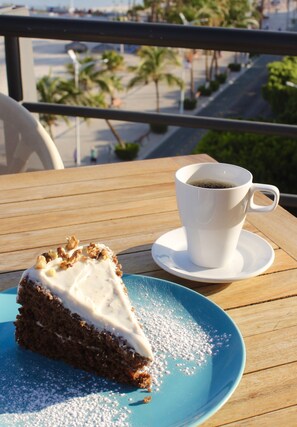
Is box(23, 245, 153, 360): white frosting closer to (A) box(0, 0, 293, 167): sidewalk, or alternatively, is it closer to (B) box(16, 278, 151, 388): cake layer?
(B) box(16, 278, 151, 388): cake layer

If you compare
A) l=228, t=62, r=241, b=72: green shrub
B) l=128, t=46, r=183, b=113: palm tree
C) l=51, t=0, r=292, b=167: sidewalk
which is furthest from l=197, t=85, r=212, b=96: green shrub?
l=228, t=62, r=241, b=72: green shrub

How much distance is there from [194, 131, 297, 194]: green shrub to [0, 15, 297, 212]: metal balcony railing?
11043 mm

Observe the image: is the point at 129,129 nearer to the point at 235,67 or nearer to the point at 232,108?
the point at 232,108

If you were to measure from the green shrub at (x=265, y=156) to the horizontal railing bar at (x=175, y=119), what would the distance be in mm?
11021

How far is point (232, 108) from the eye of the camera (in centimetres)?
2933

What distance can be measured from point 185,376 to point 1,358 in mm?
183

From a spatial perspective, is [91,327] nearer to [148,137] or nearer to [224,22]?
[148,137]

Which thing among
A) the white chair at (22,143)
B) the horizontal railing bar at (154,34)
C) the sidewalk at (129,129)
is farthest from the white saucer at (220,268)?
the sidewalk at (129,129)

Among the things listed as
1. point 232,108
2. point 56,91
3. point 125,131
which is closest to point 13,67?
point 56,91

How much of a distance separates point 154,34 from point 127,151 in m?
23.0

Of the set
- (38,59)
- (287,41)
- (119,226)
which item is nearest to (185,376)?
(119,226)

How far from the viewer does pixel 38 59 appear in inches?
1468

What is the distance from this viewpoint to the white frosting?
23.4 inches

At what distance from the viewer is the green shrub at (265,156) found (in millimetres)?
13258
